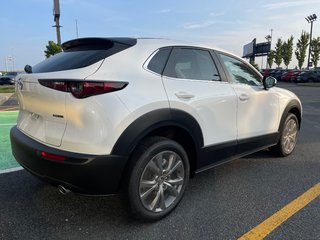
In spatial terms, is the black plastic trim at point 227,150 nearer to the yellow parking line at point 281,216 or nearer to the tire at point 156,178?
the tire at point 156,178

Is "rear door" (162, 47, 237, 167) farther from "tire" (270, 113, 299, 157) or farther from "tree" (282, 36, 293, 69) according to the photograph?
"tree" (282, 36, 293, 69)

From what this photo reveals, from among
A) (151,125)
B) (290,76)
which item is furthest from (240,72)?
(290,76)

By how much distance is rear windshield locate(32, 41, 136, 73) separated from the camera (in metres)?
2.73

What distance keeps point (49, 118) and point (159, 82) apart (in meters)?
1.02

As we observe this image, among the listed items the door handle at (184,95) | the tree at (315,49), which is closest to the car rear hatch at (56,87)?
the door handle at (184,95)

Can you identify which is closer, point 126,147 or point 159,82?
point 126,147

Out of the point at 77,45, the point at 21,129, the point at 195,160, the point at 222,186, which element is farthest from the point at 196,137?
the point at 21,129

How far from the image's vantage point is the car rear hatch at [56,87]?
2.61 m

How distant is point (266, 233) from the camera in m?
2.78

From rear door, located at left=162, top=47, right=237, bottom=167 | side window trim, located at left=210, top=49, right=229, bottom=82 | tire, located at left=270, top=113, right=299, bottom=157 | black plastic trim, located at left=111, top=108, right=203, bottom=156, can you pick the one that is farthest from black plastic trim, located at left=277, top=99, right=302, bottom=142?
black plastic trim, located at left=111, top=108, right=203, bottom=156

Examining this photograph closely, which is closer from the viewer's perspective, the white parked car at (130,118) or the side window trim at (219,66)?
the white parked car at (130,118)

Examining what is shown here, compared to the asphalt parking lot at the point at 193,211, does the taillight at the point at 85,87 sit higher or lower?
higher

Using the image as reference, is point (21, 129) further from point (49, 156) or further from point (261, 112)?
point (261, 112)

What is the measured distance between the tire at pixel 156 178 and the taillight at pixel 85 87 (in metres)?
0.58
